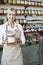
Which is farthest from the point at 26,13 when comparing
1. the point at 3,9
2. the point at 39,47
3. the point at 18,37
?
the point at 18,37

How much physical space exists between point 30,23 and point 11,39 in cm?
240

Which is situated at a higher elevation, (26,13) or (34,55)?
(26,13)

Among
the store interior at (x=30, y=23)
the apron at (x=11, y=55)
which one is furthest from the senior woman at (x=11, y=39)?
the store interior at (x=30, y=23)

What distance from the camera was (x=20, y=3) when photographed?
4.36 m

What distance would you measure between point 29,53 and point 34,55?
0.16m

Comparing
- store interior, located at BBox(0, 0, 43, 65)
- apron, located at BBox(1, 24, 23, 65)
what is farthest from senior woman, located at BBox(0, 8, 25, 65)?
store interior, located at BBox(0, 0, 43, 65)

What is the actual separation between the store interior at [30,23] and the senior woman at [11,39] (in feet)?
5.31

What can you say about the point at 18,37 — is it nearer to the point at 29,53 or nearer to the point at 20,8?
the point at 29,53

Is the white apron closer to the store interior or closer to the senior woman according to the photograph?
the senior woman

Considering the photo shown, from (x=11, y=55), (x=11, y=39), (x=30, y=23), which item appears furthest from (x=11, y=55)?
(x=30, y=23)

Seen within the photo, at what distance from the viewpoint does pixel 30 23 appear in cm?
467

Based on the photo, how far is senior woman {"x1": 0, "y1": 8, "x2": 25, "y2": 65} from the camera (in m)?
2.36

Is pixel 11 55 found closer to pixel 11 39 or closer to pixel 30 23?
pixel 11 39

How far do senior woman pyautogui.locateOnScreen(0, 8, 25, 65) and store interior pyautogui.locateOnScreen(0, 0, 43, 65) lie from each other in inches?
63.7
